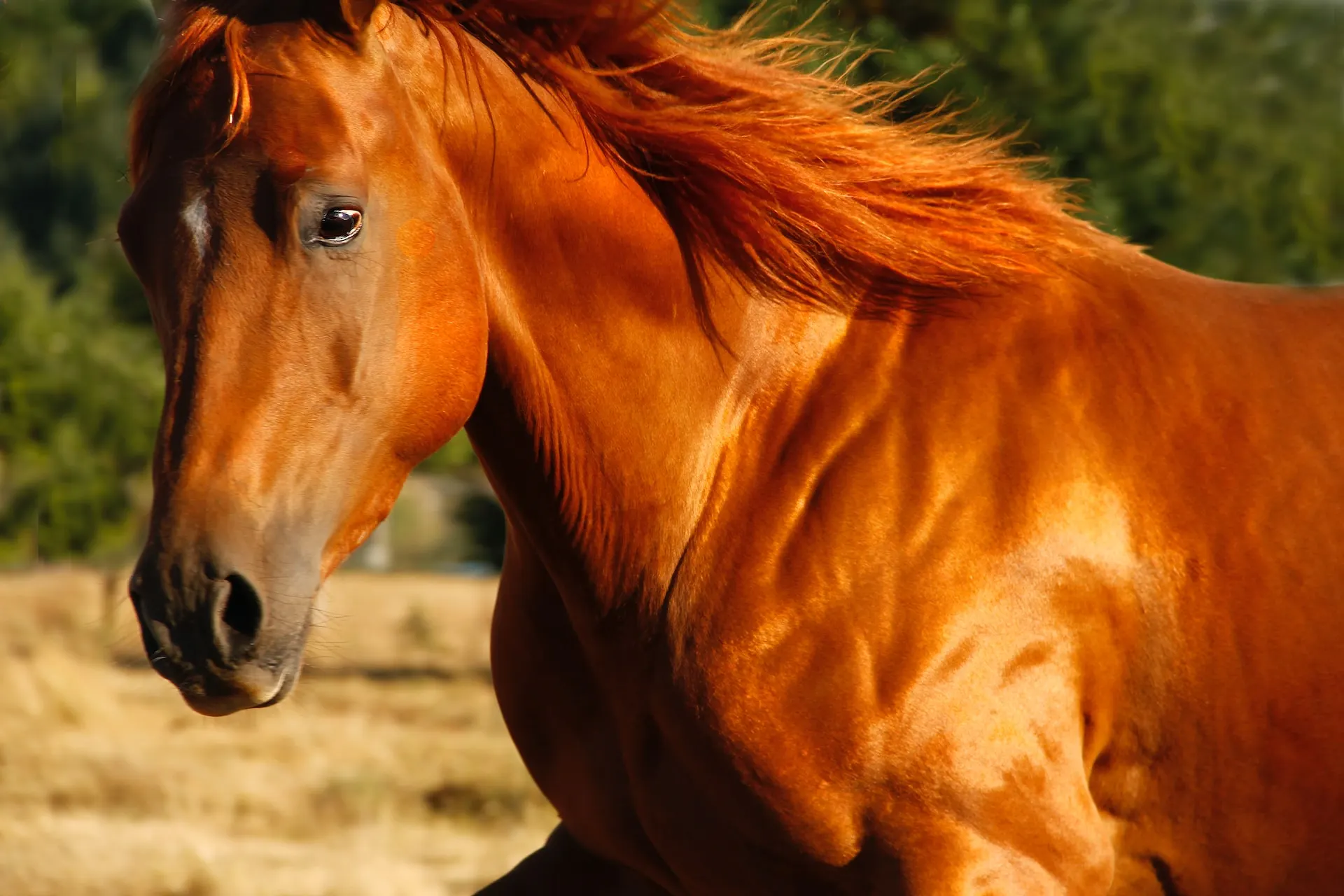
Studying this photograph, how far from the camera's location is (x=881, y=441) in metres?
2.57

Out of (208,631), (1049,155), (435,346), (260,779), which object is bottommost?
(260,779)

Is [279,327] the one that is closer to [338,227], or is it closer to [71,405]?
[338,227]

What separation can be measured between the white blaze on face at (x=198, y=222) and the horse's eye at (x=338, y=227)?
154mm

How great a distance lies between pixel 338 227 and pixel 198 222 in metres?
0.19

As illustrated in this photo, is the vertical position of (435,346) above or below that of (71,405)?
above

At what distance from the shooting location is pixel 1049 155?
165 inches

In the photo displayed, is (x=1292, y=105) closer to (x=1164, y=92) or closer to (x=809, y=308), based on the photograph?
(x=1164, y=92)

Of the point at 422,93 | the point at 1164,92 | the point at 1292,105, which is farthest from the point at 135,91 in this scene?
the point at 1292,105

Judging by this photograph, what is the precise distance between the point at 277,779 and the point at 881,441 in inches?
182

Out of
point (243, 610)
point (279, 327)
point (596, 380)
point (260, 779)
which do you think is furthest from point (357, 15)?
point (260, 779)

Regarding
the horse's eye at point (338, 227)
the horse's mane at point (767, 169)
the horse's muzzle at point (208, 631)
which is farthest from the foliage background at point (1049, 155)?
the horse's muzzle at point (208, 631)

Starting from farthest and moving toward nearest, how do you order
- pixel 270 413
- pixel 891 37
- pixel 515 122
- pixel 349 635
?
pixel 349 635 < pixel 891 37 < pixel 515 122 < pixel 270 413

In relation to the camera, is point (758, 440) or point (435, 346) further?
point (758, 440)

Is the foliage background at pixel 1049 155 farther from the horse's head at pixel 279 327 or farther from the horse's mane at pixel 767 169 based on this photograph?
the horse's head at pixel 279 327
